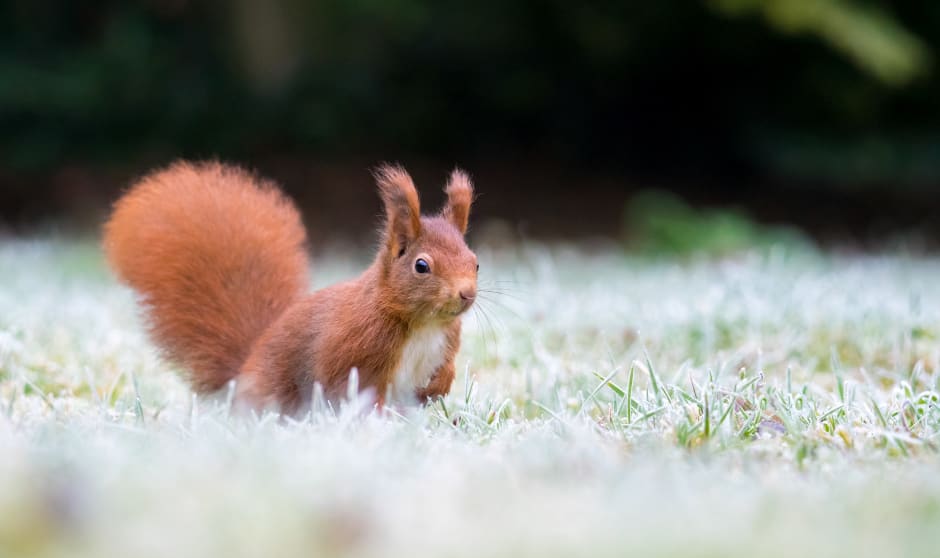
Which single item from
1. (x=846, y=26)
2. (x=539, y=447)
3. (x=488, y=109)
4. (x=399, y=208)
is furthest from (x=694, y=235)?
(x=539, y=447)

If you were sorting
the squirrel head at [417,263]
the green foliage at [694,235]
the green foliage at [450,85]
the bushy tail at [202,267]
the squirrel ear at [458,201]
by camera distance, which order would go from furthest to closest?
the green foliage at [450,85] → the green foliage at [694,235] → the bushy tail at [202,267] → the squirrel ear at [458,201] → the squirrel head at [417,263]

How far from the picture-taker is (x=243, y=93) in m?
9.20

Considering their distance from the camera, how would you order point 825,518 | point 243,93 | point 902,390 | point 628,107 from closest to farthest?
1. point 825,518
2. point 902,390
3. point 243,93
4. point 628,107

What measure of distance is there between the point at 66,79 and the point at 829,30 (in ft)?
18.3

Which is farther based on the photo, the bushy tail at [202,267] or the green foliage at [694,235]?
the green foliage at [694,235]

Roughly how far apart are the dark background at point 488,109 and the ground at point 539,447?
15.2ft

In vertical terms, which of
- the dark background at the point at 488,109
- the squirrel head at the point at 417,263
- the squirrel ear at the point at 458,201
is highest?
the dark background at the point at 488,109

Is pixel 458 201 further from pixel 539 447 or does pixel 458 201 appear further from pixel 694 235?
pixel 694 235

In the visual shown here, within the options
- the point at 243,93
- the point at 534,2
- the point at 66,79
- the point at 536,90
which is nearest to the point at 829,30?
the point at 534,2

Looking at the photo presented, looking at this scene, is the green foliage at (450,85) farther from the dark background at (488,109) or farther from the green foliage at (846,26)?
the green foliage at (846,26)

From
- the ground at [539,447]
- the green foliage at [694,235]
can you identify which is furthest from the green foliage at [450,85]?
the ground at [539,447]

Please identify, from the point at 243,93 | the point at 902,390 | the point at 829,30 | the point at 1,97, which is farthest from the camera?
the point at 243,93

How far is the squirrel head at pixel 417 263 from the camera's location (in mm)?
2305

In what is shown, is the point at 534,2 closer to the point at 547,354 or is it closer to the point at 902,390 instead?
the point at 547,354
